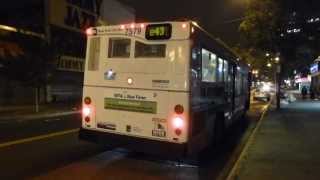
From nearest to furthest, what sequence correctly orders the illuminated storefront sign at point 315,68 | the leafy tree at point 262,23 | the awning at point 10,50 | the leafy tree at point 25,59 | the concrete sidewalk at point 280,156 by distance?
1. the concrete sidewalk at point 280,156
2. the leafy tree at point 25,59
3. the leafy tree at point 262,23
4. the awning at point 10,50
5. the illuminated storefront sign at point 315,68

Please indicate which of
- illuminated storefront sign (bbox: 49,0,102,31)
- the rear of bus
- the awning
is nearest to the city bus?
the rear of bus

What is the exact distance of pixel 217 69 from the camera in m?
14.8

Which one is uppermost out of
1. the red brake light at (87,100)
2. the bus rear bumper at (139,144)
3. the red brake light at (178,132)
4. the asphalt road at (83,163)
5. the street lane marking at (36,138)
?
the red brake light at (87,100)

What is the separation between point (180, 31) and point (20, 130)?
30.7ft

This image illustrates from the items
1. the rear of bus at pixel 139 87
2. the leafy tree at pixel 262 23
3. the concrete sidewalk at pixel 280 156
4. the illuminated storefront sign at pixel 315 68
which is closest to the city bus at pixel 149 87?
the rear of bus at pixel 139 87

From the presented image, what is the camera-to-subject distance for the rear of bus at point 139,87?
38.0ft

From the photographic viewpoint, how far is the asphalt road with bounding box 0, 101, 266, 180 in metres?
11.0

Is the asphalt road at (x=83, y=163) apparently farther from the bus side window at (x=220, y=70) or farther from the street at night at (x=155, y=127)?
the bus side window at (x=220, y=70)

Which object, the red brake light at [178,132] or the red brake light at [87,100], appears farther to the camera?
the red brake light at [87,100]

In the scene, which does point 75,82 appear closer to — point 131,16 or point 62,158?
point 131,16

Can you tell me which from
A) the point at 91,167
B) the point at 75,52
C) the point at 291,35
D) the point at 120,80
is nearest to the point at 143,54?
the point at 120,80

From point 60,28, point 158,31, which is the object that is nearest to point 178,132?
point 158,31

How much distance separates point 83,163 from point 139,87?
78.7 inches

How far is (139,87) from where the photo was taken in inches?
476
